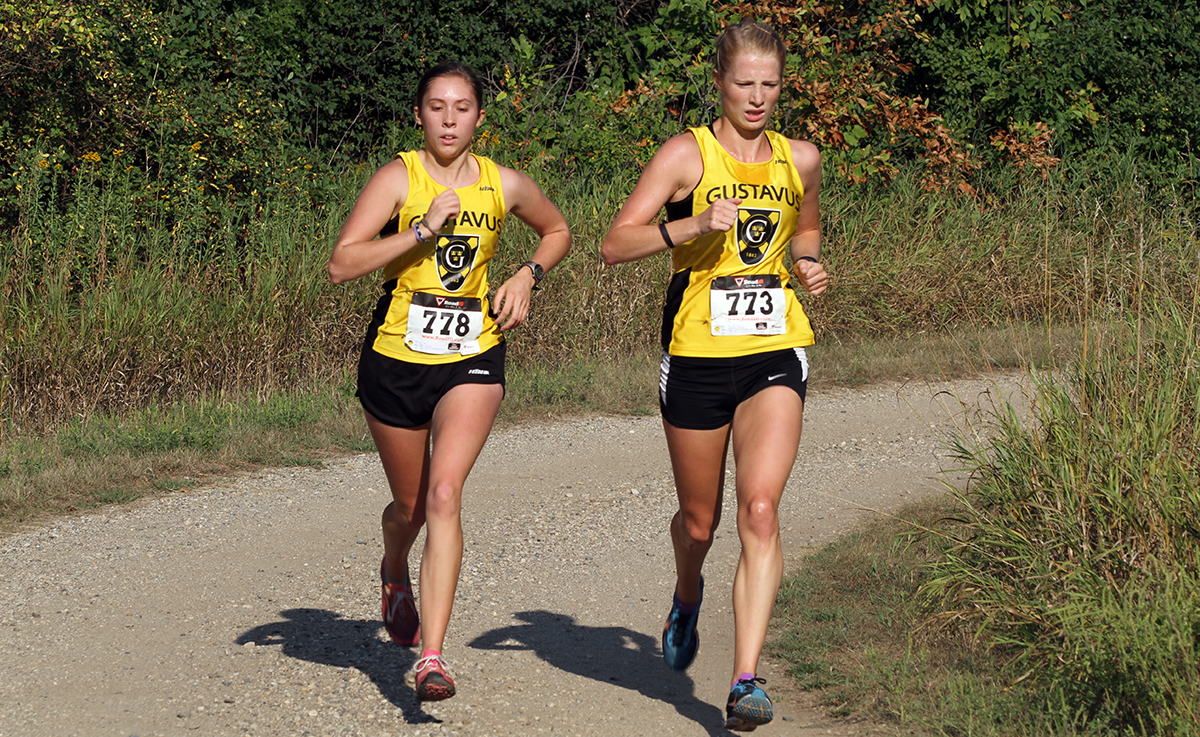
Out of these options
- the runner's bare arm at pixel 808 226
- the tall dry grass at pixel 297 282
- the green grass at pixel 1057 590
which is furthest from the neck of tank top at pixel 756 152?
the tall dry grass at pixel 297 282

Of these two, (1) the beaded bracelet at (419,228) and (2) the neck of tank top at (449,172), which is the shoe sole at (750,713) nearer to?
(1) the beaded bracelet at (419,228)

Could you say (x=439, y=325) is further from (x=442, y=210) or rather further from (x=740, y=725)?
(x=740, y=725)

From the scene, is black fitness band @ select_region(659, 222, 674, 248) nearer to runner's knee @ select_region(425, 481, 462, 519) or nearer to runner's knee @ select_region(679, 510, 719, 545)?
runner's knee @ select_region(679, 510, 719, 545)

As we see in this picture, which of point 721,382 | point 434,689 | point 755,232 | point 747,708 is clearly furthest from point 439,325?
point 747,708

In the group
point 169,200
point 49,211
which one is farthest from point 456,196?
point 169,200

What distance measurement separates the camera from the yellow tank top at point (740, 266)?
4016mm

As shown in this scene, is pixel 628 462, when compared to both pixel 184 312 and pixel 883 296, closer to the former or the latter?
pixel 184 312

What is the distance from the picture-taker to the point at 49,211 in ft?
31.6

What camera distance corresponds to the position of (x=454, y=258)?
4.22 metres

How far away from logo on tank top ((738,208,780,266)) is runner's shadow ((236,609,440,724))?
1745 millimetres

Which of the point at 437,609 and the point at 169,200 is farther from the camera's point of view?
the point at 169,200

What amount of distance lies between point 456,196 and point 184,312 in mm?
5798

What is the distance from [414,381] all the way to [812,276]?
1.27 metres

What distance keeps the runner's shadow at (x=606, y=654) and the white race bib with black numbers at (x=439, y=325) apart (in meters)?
1.25
